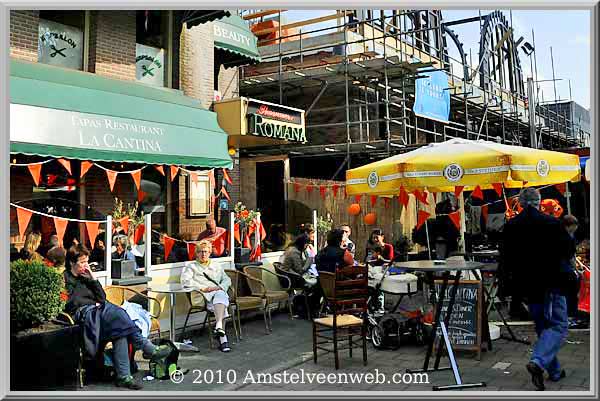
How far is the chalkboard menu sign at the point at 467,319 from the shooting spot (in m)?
6.30

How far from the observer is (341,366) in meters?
6.20

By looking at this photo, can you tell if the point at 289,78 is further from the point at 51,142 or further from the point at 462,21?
the point at 51,142

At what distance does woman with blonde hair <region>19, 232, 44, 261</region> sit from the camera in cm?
588

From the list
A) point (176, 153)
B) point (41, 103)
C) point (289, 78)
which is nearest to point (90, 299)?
point (41, 103)

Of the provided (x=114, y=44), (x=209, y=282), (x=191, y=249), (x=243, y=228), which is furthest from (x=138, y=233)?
(x=114, y=44)

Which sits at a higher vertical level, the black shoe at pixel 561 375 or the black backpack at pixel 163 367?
the black backpack at pixel 163 367

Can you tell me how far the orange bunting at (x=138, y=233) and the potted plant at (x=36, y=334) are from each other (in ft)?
10.2

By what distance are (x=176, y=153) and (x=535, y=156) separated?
550 centimetres

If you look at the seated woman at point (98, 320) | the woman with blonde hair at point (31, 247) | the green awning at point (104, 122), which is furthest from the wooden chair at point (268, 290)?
the woman with blonde hair at point (31, 247)

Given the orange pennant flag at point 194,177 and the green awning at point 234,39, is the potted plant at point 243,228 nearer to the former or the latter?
the orange pennant flag at point 194,177

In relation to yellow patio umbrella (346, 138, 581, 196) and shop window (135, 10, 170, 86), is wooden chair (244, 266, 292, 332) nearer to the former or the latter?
yellow patio umbrella (346, 138, 581, 196)

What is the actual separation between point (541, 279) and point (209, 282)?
13.4ft

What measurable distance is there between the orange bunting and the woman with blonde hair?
176cm

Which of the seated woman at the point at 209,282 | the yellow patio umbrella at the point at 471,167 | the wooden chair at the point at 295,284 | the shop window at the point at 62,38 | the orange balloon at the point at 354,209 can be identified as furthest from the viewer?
the orange balloon at the point at 354,209
